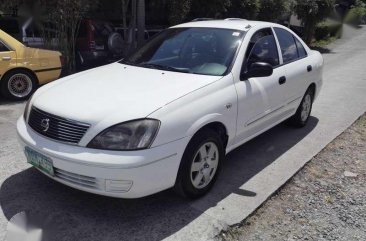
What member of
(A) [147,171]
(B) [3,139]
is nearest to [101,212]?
(A) [147,171]

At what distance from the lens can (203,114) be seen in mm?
3471

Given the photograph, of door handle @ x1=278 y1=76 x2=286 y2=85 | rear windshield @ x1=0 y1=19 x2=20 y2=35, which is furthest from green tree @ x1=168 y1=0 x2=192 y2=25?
door handle @ x1=278 y1=76 x2=286 y2=85

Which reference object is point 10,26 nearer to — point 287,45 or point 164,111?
Answer: point 287,45

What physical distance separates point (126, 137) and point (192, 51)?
162cm

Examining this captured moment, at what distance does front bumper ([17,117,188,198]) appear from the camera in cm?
300

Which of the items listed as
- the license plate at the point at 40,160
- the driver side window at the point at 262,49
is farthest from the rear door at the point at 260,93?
the license plate at the point at 40,160

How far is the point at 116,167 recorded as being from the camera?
9.75ft

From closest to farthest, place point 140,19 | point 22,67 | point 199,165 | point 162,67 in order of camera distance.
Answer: point 199,165 → point 162,67 → point 22,67 → point 140,19

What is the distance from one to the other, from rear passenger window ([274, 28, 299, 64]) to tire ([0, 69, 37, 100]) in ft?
14.5

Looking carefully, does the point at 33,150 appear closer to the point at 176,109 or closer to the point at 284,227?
the point at 176,109

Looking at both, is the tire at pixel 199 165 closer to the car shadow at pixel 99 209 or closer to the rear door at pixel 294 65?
the car shadow at pixel 99 209

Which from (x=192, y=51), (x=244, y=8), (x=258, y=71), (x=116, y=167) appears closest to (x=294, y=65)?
(x=258, y=71)

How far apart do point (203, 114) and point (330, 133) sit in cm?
298

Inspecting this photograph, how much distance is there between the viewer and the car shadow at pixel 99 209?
317 cm
